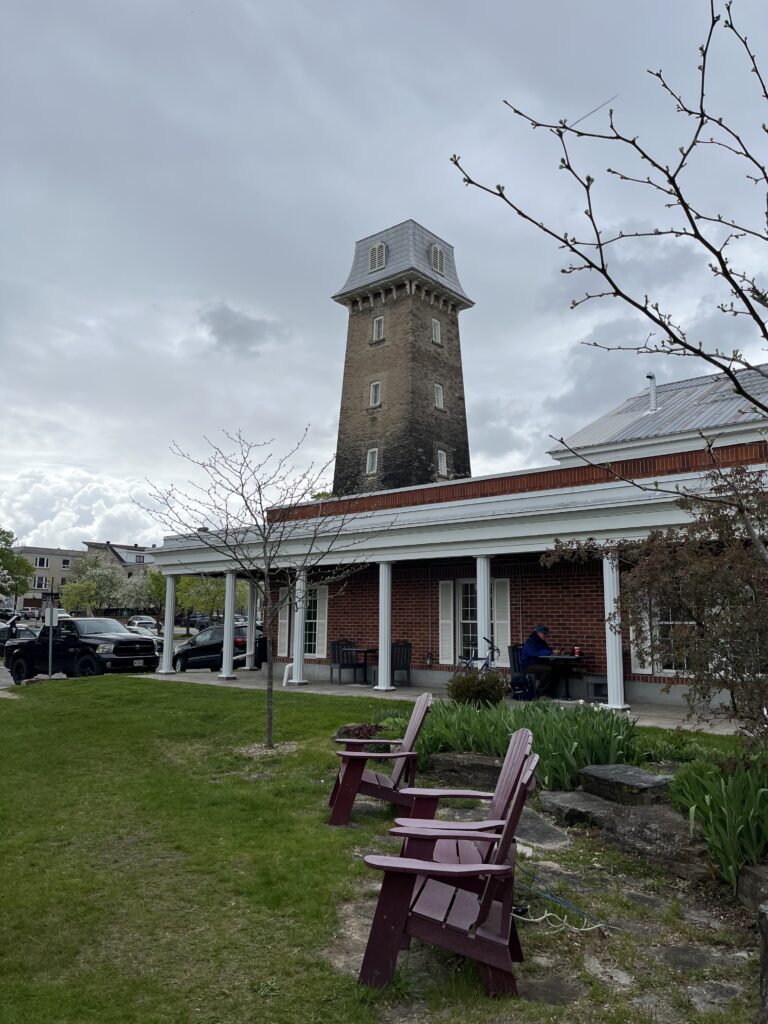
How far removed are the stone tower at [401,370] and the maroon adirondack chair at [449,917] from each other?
26092 mm

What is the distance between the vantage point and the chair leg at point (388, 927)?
11.0 feet

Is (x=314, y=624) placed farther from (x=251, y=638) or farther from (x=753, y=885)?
(x=753, y=885)

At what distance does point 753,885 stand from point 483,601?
10072 millimetres

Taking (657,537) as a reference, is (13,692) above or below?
below

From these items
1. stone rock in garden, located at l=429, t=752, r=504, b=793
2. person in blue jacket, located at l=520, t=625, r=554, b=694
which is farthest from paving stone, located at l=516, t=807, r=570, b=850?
person in blue jacket, located at l=520, t=625, r=554, b=694

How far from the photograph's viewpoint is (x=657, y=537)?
5984mm

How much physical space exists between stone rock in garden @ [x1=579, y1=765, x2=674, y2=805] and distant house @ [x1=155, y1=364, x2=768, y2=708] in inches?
242

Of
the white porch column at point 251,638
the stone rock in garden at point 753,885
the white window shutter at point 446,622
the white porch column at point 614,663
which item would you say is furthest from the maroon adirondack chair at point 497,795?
the white porch column at point 251,638

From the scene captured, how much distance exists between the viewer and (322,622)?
20188mm

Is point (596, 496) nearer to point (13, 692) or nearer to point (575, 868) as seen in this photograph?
point (575, 868)

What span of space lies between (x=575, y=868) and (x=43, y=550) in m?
102

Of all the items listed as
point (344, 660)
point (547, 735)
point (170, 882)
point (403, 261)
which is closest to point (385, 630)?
point (344, 660)

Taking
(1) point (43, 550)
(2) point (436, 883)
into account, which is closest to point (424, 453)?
(2) point (436, 883)

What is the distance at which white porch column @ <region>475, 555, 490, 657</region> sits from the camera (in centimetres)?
1403
